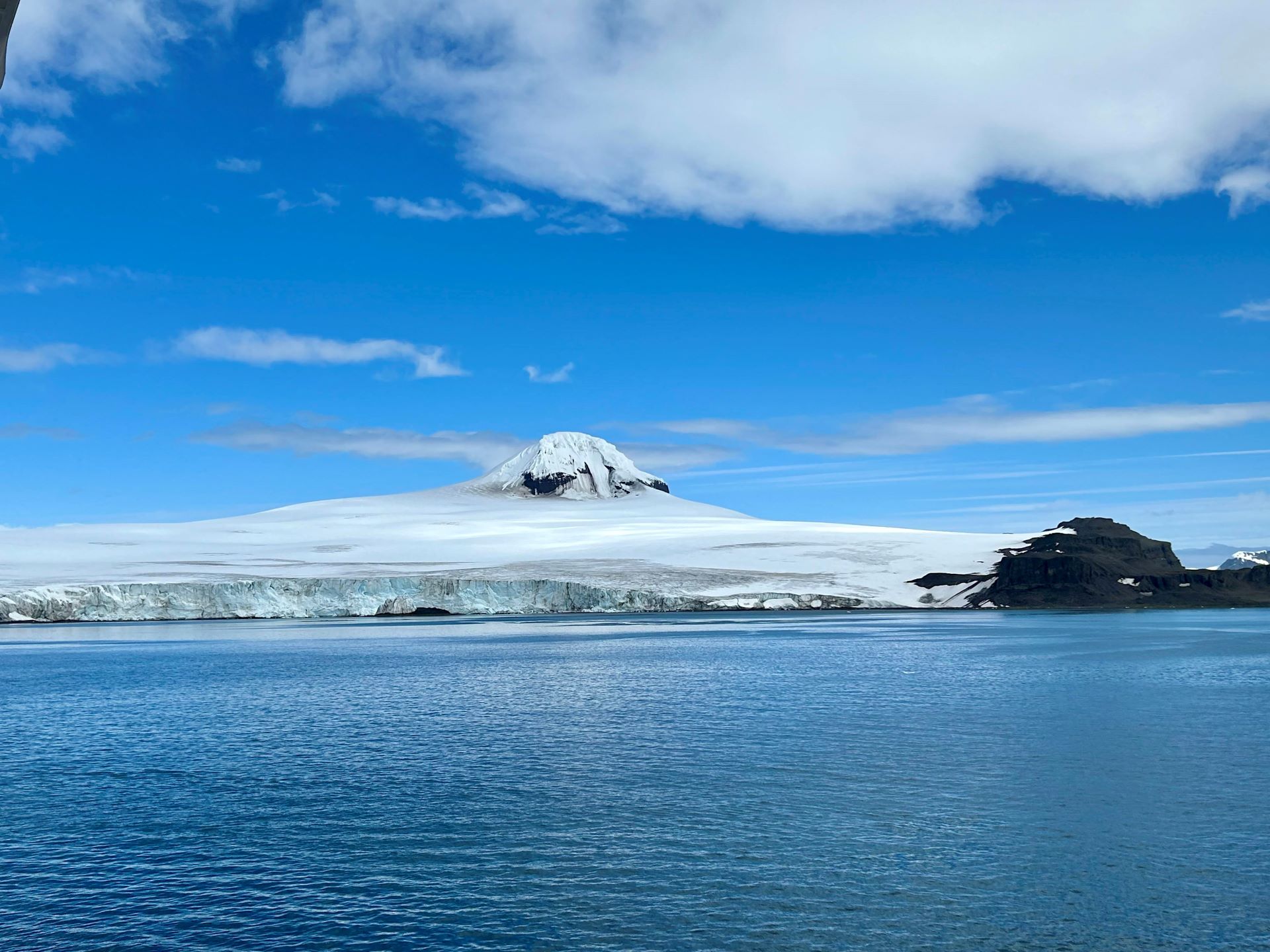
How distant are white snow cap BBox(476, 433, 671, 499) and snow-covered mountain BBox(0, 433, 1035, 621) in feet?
87.8

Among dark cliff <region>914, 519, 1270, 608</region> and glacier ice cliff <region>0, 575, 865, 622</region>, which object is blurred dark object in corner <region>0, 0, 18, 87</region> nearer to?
glacier ice cliff <region>0, 575, 865, 622</region>

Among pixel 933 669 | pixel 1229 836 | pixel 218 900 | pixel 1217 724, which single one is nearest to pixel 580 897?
pixel 218 900

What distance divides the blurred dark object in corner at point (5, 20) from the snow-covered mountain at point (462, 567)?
2519 inches

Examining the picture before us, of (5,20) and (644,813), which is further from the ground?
(5,20)

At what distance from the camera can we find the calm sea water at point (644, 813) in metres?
8.93

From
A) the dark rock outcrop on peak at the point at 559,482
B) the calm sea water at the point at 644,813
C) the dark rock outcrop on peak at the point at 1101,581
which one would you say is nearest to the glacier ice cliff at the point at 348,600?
the dark rock outcrop on peak at the point at 1101,581

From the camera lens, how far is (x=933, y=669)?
29156 mm

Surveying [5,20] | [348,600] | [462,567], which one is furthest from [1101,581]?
[5,20]

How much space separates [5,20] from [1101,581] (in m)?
78.8

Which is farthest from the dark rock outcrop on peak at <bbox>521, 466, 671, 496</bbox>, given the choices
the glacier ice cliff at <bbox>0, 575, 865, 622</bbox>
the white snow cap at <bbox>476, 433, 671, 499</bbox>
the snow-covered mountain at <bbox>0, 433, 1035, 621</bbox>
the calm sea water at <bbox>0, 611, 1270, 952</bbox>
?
the calm sea water at <bbox>0, 611, 1270, 952</bbox>

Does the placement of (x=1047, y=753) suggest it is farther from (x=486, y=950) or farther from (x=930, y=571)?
(x=930, y=571)

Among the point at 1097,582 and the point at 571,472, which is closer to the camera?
the point at 1097,582

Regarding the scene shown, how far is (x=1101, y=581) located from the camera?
74.2 m

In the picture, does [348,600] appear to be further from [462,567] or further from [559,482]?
[559,482]
